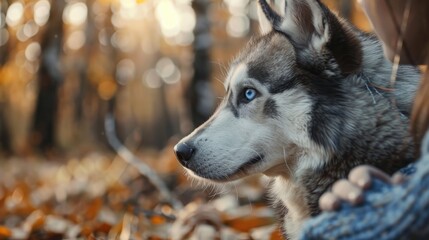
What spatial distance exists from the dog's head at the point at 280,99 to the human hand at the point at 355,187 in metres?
1.15

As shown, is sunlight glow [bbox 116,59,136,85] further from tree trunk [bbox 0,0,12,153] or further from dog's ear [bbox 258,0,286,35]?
dog's ear [bbox 258,0,286,35]

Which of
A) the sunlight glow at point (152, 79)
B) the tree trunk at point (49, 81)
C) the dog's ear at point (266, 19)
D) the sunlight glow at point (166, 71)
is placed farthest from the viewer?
the sunlight glow at point (152, 79)

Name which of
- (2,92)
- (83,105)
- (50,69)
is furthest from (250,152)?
(83,105)

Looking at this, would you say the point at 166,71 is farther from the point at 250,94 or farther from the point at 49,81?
the point at 250,94

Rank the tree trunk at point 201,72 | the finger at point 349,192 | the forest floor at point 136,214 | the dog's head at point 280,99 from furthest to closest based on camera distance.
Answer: the tree trunk at point 201,72 < the forest floor at point 136,214 < the dog's head at point 280,99 < the finger at point 349,192

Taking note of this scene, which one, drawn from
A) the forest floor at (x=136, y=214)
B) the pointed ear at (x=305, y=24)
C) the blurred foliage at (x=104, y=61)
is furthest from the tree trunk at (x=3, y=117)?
the pointed ear at (x=305, y=24)

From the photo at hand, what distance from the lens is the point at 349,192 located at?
1.92 meters

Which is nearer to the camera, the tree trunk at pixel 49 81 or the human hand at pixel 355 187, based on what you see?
the human hand at pixel 355 187

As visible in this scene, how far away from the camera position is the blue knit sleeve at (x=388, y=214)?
1.78 m

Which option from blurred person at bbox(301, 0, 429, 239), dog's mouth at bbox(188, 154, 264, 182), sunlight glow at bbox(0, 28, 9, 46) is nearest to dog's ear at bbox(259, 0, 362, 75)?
dog's mouth at bbox(188, 154, 264, 182)

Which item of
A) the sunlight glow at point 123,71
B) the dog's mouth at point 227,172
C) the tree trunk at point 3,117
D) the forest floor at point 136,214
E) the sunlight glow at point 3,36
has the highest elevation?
the dog's mouth at point 227,172

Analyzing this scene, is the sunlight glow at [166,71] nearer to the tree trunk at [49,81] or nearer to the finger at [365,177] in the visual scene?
the tree trunk at [49,81]

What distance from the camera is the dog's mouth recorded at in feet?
11.3

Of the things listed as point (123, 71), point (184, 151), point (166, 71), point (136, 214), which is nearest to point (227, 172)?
point (184, 151)
